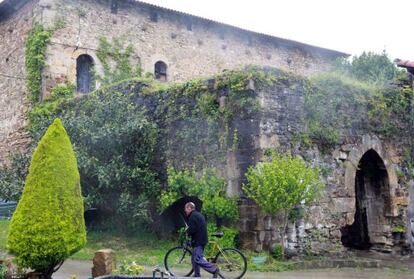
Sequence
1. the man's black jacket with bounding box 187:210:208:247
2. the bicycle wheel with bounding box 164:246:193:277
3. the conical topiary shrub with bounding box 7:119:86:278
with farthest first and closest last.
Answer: the bicycle wheel with bounding box 164:246:193:277, the man's black jacket with bounding box 187:210:208:247, the conical topiary shrub with bounding box 7:119:86:278

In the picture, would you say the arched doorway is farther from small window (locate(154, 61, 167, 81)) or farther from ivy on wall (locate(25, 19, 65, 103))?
ivy on wall (locate(25, 19, 65, 103))

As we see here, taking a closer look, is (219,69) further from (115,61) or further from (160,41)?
(115,61)

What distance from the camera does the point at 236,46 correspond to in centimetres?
2480

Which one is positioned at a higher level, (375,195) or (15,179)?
(15,179)

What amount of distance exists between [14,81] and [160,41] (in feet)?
20.2

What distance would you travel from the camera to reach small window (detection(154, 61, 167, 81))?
2280cm

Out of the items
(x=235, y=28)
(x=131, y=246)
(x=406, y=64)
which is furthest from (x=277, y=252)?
(x=235, y=28)

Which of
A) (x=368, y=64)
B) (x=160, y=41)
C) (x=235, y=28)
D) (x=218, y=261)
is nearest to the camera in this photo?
(x=218, y=261)

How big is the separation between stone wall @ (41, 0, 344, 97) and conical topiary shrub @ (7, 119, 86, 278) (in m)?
10.8

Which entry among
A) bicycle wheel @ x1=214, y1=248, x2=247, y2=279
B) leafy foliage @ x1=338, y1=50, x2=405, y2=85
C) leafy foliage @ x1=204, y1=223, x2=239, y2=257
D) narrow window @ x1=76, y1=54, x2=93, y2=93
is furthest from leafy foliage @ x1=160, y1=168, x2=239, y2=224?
leafy foliage @ x1=338, y1=50, x2=405, y2=85

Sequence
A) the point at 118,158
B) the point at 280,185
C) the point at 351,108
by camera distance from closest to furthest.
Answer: the point at 280,185
the point at 351,108
the point at 118,158

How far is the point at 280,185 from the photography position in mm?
11094

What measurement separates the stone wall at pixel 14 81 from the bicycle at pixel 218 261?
1181 centimetres

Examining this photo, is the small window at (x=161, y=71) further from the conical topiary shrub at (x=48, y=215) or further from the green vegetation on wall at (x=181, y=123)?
the conical topiary shrub at (x=48, y=215)
